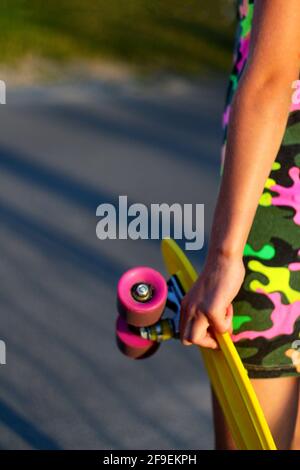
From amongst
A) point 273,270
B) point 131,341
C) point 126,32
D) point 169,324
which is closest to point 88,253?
point 131,341

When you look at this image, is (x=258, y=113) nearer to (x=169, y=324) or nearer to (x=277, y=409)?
(x=169, y=324)

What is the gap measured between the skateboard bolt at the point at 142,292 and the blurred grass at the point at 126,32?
6.02 m

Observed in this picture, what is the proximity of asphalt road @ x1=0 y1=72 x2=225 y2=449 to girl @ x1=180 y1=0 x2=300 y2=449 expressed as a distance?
4.36 feet

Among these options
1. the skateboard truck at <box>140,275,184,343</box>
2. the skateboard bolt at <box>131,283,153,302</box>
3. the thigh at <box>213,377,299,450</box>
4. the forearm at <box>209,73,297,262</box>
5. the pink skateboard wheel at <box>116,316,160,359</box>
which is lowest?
the thigh at <box>213,377,299,450</box>

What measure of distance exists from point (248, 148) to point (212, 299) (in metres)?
0.25

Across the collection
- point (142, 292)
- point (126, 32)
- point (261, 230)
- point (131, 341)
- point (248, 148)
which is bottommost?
point (131, 341)

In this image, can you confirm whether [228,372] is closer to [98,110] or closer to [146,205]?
[146,205]

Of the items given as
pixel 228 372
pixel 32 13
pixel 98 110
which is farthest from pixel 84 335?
pixel 32 13

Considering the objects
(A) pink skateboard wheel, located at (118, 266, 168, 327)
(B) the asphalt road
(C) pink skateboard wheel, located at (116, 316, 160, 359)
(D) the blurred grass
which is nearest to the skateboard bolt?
(A) pink skateboard wheel, located at (118, 266, 168, 327)

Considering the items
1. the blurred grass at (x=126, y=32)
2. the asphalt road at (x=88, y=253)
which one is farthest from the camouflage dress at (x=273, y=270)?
the blurred grass at (x=126, y=32)

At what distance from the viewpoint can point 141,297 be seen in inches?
75.7

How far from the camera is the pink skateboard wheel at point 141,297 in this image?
6.24 feet

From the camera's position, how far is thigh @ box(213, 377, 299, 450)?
1.92 metres

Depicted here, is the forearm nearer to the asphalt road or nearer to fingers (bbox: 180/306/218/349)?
fingers (bbox: 180/306/218/349)
